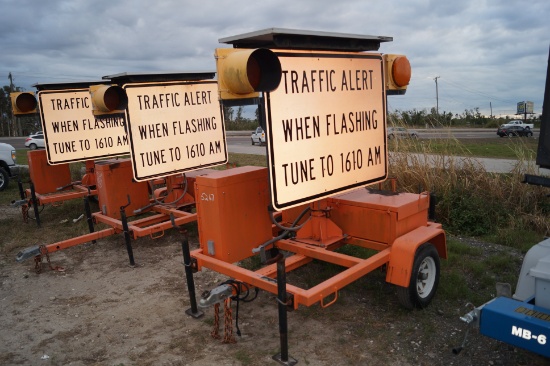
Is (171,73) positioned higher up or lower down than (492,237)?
higher up

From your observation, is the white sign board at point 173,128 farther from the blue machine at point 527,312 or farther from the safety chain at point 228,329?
the blue machine at point 527,312

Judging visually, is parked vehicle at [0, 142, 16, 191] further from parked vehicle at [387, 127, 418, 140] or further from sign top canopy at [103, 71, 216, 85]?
parked vehicle at [387, 127, 418, 140]

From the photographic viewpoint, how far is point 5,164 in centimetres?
1384

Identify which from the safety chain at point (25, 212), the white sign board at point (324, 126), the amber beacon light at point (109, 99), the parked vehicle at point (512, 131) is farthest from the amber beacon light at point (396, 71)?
the parked vehicle at point (512, 131)

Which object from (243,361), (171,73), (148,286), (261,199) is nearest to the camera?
(243,361)

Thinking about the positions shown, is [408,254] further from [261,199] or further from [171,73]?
[171,73]

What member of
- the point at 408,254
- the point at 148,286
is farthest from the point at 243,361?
the point at 148,286

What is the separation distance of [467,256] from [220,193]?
379cm

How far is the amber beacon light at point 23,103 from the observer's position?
844 cm

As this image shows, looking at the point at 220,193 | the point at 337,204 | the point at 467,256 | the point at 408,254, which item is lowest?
the point at 467,256

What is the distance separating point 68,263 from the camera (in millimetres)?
6793

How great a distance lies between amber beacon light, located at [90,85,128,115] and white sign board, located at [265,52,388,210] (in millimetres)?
3033

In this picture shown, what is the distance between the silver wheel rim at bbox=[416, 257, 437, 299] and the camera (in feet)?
15.2

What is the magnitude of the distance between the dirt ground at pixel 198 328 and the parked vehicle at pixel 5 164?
8975mm
